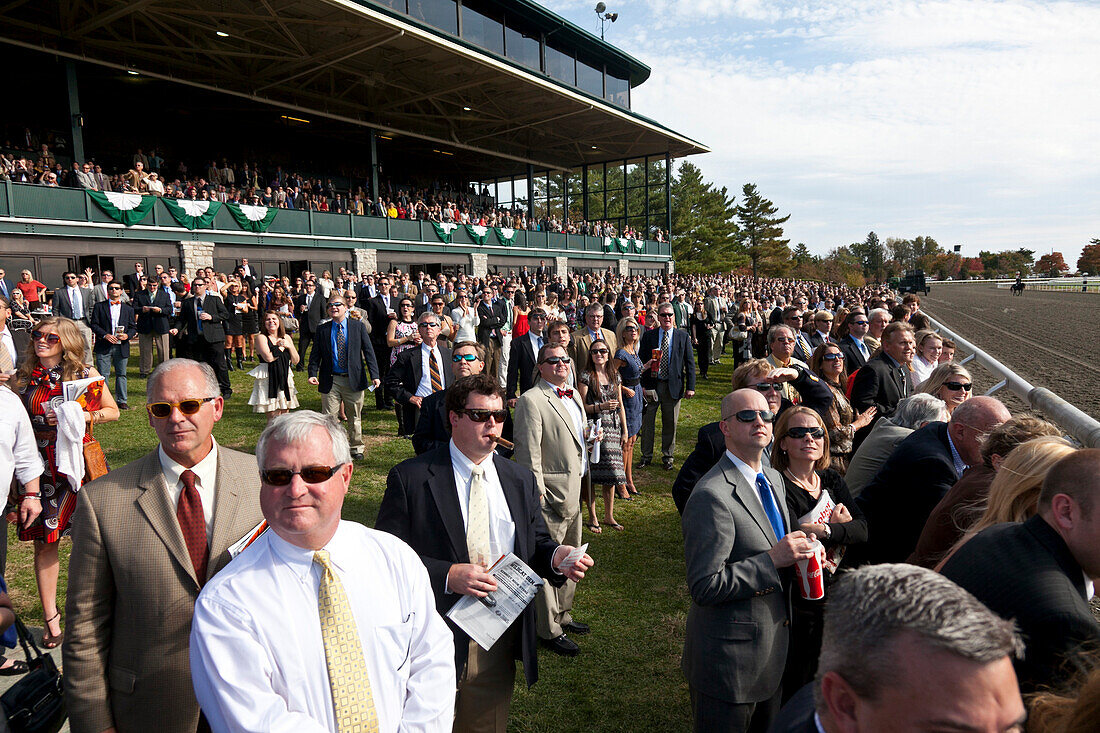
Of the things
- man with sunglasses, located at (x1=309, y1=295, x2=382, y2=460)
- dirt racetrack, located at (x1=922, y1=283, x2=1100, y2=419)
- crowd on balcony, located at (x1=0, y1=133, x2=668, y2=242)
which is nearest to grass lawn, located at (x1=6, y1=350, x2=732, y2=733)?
man with sunglasses, located at (x1=309, y1=295, x2=382, y2=460)

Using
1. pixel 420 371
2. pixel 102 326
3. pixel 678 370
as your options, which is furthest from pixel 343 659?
pixel 102 326

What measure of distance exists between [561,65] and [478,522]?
37.6 m

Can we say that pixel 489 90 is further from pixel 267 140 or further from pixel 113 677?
pixel 113 677

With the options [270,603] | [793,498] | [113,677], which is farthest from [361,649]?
[793,498]

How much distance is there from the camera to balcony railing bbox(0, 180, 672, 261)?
1805 centimetres

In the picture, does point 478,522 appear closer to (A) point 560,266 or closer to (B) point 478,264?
(B) point 478,264

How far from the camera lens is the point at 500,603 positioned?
2744mm

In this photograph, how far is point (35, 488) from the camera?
13.1ft

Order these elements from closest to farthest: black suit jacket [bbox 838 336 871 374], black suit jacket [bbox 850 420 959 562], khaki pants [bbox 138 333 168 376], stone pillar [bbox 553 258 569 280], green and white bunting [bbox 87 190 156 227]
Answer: black suit jacket [bbox 850 420 959 562] < black suit jacket [bbox 838 336 871 374] < khaki pants [bbox 138 333 168 376] < green and white bunting [bbox 87 190 156 227] < stone pillar [bbox 553 258 569 280]

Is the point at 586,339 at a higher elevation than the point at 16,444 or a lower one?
higher

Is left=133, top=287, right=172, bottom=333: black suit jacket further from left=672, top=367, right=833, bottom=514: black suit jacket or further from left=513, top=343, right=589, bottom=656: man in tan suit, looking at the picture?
left=672, top=367, right=833, bottom=514: black suit jacket

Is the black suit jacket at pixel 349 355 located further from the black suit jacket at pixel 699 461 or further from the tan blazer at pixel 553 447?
the black suit jacket at pixel 699 461

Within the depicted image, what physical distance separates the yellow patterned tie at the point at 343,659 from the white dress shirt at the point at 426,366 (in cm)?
582

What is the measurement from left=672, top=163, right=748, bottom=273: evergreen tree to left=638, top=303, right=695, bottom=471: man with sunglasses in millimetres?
59700
